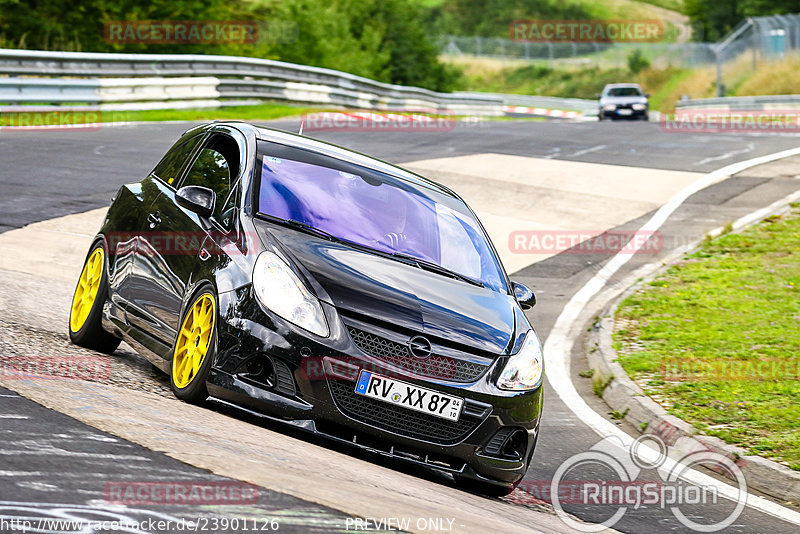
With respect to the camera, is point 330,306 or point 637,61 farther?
point 637,61

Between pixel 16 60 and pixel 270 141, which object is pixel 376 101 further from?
pixel 270 141

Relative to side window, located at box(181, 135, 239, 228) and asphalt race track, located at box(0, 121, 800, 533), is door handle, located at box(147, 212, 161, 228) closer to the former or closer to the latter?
side window, located at box(181, 135, 239, 228)

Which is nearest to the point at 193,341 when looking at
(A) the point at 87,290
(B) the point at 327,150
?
(B) the point at 327,150

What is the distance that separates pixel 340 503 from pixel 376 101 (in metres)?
33.2

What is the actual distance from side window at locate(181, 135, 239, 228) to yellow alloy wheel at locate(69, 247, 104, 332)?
0.95 m

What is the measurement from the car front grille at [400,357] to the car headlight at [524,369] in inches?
13.9

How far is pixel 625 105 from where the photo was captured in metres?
42.5

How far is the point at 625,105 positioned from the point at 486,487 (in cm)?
3805

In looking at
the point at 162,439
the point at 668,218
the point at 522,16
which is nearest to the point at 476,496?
the point at 162,439

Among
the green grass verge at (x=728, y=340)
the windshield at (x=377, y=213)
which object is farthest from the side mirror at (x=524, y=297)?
the green grass verge at (x=728, y=340)

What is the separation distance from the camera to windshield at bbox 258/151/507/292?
6539 millimetres

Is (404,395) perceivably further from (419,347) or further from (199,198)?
(199,198)

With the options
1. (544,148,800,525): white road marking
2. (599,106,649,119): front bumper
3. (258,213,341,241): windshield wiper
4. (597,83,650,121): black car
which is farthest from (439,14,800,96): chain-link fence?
(258,213,341,241): windshield wiper

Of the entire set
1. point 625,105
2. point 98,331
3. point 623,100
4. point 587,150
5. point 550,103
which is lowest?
point 98,331
